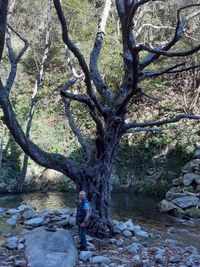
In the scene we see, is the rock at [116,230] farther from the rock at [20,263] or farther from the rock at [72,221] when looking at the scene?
the rock at [20,263]

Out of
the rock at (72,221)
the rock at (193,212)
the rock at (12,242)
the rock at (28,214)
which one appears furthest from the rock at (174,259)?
the rock at (193,212)

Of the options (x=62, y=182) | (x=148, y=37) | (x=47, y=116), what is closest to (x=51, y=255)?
(x=62, y=182)

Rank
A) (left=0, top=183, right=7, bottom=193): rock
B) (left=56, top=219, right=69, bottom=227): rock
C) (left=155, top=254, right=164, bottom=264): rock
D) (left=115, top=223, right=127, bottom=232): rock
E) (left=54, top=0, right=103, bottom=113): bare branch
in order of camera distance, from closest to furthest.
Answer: (left=54, top=0, right=103, bottom=113): bare branch, (left=155, top=254, right=164, bottom=264): rock, (left=56, top=219, right=69, bottom=227): rock, (left=115, top=223, right=127, bottom=232): rock, (left=0, top=183, right=7, bottom=193): rock

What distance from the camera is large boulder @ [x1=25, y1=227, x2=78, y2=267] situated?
6425mm

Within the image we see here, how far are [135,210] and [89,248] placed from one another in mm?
5783

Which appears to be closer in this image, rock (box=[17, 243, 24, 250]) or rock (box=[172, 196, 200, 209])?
rock (box=[17, 243, 24, 250])

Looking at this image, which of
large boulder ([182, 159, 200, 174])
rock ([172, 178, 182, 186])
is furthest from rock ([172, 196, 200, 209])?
large boulder ([182, 159, 200, 174])

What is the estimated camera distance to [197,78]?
20109 millimetres

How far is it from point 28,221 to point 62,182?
6.88m

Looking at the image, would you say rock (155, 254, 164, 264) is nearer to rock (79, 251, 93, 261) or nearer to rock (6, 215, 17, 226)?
rock (79, 251, 93, 261)

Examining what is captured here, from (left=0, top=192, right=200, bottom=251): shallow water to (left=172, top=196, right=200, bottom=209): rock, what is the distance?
28.4 inches

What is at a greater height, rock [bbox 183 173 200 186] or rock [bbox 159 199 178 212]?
rock [bbox 183 173 200 186]

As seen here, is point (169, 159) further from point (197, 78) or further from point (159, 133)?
point (197, 78)

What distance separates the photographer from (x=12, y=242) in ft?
24.6
